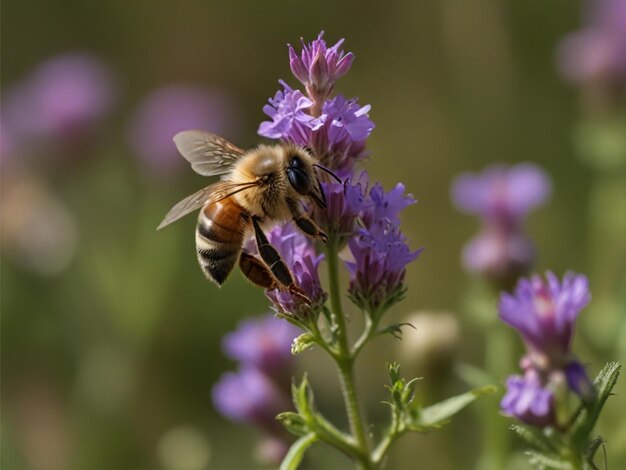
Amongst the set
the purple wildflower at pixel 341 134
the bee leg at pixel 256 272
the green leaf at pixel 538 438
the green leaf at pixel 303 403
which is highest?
the purple wildflower at pixel 341 134

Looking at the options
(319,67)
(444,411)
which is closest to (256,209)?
(319,67)

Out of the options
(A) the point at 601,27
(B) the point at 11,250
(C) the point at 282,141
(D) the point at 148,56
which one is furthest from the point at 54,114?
(C) the point at 282,141

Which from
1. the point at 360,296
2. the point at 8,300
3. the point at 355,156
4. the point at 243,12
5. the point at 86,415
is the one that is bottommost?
the point at 86,415

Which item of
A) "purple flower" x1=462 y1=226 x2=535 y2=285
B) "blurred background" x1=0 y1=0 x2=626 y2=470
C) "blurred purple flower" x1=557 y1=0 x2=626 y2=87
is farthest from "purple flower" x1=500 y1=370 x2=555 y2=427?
"blurred purple flower" x1=557 y1=0 x2=626 y2=87

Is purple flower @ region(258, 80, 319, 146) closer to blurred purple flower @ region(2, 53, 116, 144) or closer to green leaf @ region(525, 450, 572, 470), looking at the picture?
green leaf @ region(525, 450, 572, 470)

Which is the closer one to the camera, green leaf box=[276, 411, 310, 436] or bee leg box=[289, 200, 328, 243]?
green leaf box=[276, 411, 310, 436]

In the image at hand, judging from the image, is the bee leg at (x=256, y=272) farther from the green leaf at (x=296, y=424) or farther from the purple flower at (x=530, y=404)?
the purple flower at (x=530, y=404)

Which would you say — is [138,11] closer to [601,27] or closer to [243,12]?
[243,12]

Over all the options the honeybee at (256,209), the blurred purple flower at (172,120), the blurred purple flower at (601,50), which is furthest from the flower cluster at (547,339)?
the blurred purple flower at (172,120)
